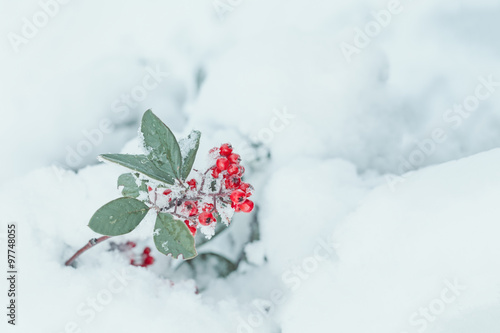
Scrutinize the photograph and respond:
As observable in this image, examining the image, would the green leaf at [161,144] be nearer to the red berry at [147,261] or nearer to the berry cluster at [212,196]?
the berry cluster at [212,196]

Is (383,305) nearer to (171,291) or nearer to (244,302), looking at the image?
(244,302)

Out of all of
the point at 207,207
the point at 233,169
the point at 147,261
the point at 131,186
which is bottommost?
the point at 147,261

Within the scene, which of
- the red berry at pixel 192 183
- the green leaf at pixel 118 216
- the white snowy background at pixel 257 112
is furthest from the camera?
the white snowy background at pixel 257 112

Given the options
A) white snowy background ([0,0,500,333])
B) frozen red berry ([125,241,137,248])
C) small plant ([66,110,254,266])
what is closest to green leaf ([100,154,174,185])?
small plant ([66,110,254,266])

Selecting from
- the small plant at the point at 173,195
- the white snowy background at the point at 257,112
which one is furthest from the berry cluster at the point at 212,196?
the white snowy background at the point at 257,112

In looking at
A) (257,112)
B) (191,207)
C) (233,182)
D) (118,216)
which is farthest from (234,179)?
(257,112)

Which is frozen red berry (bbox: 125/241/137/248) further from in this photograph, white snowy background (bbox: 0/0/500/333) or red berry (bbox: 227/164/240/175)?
red berry (bbox: 227/164/240/175)

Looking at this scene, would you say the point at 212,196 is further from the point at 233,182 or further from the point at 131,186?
the point at 131,186

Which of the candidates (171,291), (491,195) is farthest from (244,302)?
(491,195)
